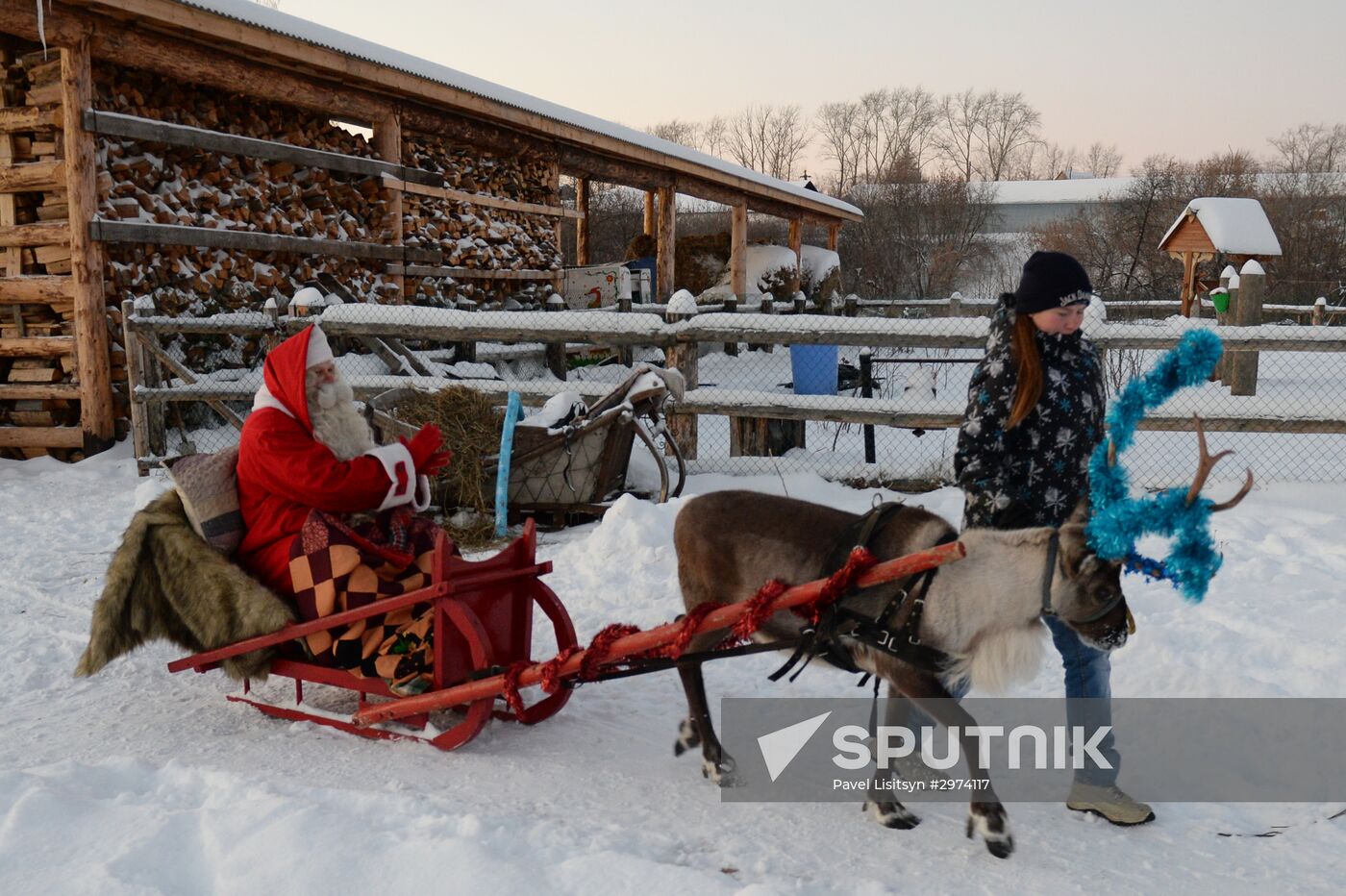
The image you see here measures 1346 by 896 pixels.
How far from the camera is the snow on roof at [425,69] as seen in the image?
30.1ft

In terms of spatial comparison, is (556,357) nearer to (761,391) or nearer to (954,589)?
(761,391)

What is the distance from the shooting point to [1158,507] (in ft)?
8.46

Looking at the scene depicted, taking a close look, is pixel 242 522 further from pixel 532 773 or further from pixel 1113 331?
pixel 1113 331

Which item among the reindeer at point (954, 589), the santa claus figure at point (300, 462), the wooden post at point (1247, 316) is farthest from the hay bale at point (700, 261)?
the reindeer at point (954, 589)

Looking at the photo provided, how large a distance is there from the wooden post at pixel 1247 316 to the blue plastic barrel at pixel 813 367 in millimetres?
4896

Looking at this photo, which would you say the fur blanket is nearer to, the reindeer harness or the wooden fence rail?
the reindeer harness

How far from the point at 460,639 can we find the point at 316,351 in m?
1.28

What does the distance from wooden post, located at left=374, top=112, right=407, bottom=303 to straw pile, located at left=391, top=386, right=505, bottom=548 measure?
19.3 ft

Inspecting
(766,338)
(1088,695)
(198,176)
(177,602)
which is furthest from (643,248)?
(1088,695)

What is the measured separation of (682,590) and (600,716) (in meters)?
0.78

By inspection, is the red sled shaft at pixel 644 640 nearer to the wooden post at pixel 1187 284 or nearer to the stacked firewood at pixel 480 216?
the stacked firewood at pixel 480 216

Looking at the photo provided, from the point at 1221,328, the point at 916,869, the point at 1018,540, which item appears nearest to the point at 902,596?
the point at 1018,540

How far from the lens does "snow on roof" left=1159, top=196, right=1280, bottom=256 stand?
67.5 feet

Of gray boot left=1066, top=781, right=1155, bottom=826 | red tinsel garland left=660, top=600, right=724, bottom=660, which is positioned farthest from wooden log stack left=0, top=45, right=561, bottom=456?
gray boot left=1066, top=781, right=1155, bottom=826
